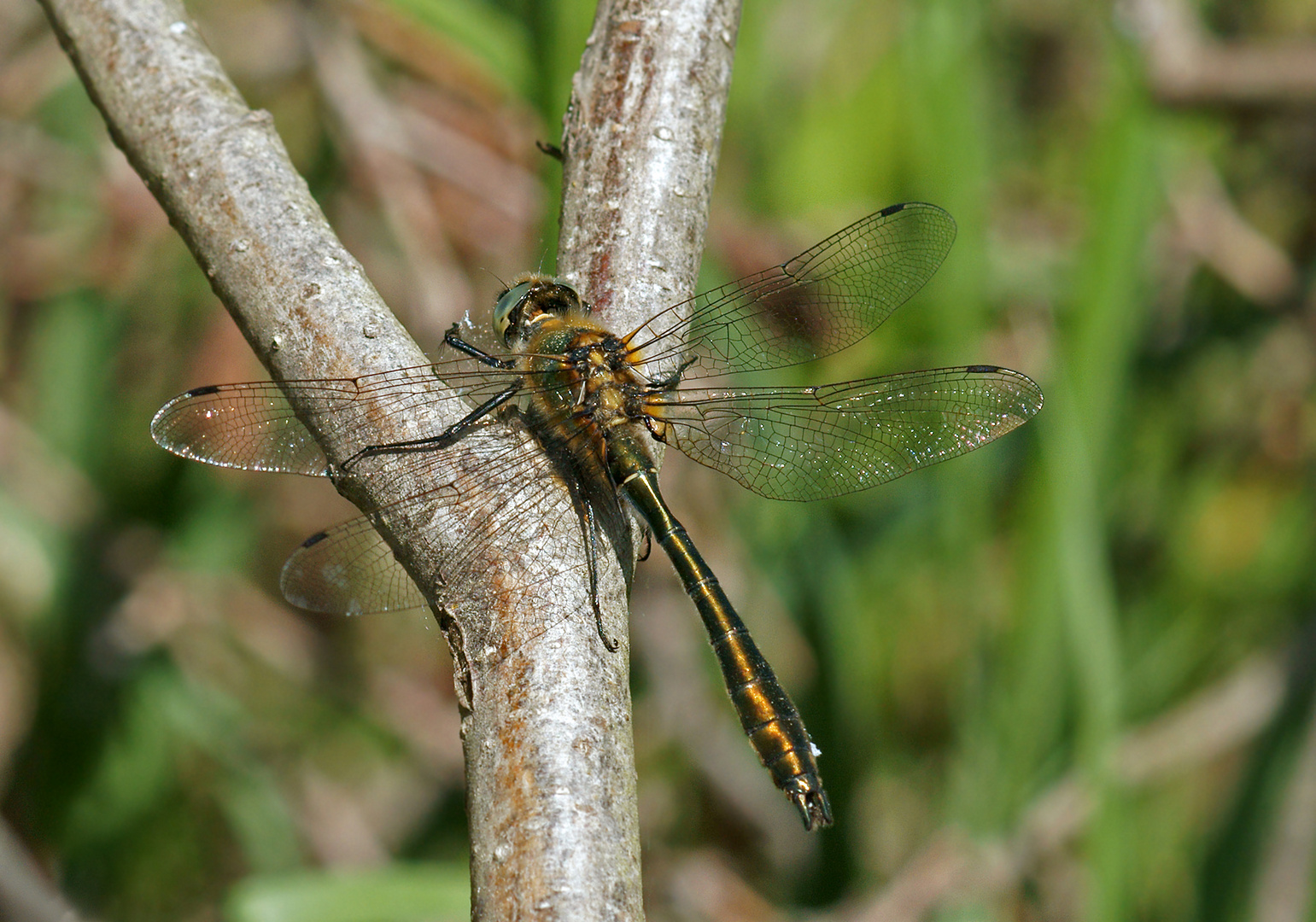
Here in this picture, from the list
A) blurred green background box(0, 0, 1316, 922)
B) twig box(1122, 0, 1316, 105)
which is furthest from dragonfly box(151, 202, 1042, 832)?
twig box(1122, 0, 1316, 105)

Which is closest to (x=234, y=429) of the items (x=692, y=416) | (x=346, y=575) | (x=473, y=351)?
(x=346, y=575)

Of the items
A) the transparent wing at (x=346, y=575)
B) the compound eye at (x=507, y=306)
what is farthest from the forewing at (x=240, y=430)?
the compound eye at (x=507, y=306)

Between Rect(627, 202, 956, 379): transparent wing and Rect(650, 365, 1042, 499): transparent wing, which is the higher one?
Rect(627, 202, 956, 379): transparent wing

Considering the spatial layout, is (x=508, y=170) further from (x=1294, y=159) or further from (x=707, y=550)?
(x=1294, y=159)

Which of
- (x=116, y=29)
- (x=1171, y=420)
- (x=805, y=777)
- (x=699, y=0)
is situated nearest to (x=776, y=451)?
(x=805, y=777)

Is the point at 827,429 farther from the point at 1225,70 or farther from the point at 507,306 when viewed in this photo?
the point at 1225,70

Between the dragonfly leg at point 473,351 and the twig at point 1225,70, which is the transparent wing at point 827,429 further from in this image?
the twig at point 1225,70

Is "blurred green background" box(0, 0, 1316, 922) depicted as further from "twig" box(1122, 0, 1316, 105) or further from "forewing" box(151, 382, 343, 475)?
"forewing" box(151, 382, 343, 475)
